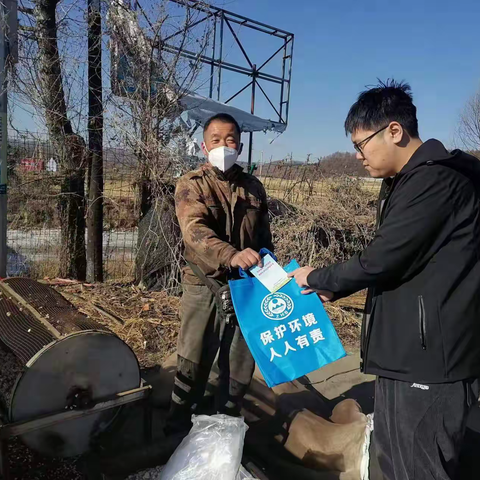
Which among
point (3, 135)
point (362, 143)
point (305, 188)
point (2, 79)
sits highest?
point (2, 79)

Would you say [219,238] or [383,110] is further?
[219,238]

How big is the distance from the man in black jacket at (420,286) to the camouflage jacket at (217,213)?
95 centimetres

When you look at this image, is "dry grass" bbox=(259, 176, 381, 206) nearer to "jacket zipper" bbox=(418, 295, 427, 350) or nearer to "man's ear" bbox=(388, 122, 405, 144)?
"man's ear" bbox=(388, 122, 405, 144)

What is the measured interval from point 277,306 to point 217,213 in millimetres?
728

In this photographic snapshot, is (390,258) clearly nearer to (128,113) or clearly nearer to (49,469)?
(49,469)

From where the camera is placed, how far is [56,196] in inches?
238

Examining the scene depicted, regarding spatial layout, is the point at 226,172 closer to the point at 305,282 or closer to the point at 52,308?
the point at 305,282

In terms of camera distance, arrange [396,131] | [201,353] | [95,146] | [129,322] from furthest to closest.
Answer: [95,146] < [129,322] < [201,353] < [396,131]

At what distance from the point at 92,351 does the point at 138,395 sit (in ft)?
1.31

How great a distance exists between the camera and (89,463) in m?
2.41

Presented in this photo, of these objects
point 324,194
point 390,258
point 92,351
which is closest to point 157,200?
point 324,194

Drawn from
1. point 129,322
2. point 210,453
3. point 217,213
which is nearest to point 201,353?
point 210,453

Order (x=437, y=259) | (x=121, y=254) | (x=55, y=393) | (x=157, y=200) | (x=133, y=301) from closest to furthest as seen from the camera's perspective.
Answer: (x=437, y=259) → (x=55, y=393) → (x=133, y=301) → (x=157, y=200) → (x=121, y=254)

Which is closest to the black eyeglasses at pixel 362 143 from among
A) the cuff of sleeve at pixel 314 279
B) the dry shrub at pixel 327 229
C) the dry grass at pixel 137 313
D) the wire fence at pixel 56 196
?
the cuff of sleeve at pixel 314 279
